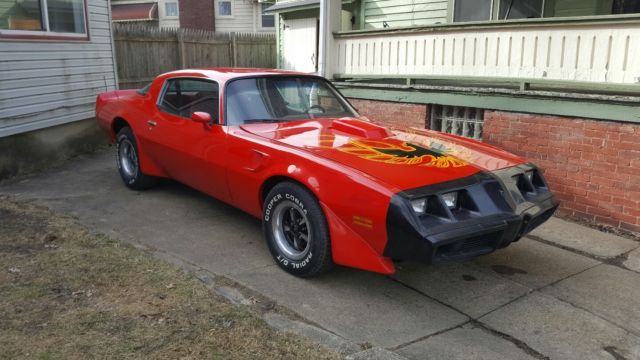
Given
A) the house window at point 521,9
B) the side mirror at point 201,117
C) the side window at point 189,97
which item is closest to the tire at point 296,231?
the side mirror at point 201,117

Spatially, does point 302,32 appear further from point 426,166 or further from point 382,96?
point 426,166

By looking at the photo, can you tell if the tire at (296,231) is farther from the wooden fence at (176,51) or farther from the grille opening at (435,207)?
the wooden fence at (176,51)

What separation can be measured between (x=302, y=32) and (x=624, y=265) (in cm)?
1074

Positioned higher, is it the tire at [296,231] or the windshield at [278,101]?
the windshield at [278,101]

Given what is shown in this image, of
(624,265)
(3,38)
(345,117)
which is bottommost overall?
(624,265)

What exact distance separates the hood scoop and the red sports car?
0.01 m

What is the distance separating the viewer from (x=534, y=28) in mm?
6242

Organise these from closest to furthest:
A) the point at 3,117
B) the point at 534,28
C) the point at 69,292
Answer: the point at 69,292
the point at 534,28
the point at 3,117

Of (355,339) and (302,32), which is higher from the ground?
(302,32)

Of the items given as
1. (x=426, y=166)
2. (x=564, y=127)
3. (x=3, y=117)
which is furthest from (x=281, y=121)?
(x=3, y=117)

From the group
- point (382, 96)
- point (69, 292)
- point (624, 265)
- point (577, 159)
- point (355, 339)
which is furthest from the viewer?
point (382, 96)

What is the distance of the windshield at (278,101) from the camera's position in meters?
4.84

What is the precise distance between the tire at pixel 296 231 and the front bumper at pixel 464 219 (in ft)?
1.81

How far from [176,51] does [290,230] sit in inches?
467
